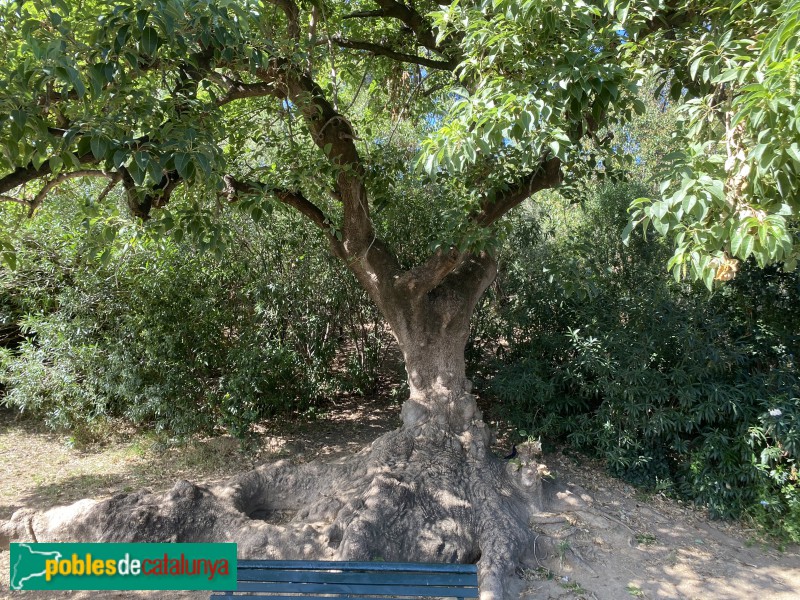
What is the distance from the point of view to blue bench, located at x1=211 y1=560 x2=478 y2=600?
2.96m

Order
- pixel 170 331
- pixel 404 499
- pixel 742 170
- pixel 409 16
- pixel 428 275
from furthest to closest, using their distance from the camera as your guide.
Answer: pixel 409 16 < pixel 170 331 < pixel 428 275 < pixel 404 499 < pixel 742 170

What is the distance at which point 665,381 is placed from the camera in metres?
5.00

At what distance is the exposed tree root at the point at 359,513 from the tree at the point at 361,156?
0.02 meters

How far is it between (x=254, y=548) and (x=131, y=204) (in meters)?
2.46

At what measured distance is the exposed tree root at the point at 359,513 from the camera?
3830 millimetres

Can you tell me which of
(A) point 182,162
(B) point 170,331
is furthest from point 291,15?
(B) point 170,331

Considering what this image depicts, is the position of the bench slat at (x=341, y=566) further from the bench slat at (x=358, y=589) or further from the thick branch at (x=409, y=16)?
the thick branch at (x=409, y=16)

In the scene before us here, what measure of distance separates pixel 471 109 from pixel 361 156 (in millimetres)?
2771

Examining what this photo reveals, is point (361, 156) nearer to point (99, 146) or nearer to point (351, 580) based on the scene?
point (99, 146)

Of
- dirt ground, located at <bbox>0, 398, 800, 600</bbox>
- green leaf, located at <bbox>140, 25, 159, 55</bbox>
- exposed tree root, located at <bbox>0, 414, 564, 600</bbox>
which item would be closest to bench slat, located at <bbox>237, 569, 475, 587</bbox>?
exposed tree root, located at <bbox>0, 414, 564, 600</bbox>

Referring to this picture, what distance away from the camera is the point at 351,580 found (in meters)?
3.05

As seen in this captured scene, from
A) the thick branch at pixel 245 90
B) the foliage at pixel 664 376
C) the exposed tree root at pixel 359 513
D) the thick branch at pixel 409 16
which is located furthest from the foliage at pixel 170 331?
the thick branch at pixel 409 16

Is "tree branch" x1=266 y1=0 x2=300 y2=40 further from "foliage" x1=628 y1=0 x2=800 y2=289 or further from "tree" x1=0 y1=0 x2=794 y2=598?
"foliage" x1=628 y1=0 x2=800 y2=289

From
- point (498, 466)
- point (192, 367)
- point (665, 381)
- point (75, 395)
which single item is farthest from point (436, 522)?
point (75, 395)
